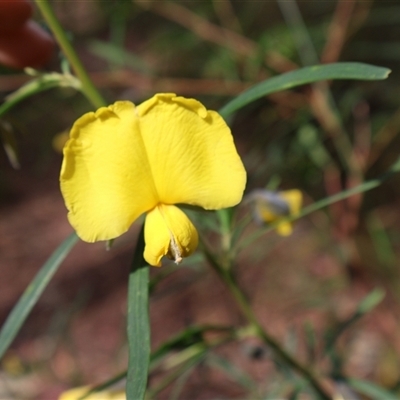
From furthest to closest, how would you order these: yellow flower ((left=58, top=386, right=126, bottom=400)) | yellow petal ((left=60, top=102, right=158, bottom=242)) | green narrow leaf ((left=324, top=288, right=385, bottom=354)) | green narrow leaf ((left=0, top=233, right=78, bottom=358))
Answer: green narrow leaf ((left=324, top=288, right=385, bottom=354)), yellow flower ((left=58, top=386, right=126, bottom=400)), green narrow leaf ((left=0, top=233, right=78, bottom=358)), yellow petal ((left=60, top=102, right=158, bottom=242))

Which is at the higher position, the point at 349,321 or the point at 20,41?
the point at 20,41

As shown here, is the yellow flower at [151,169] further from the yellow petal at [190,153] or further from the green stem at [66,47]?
the green stem at [66,47]

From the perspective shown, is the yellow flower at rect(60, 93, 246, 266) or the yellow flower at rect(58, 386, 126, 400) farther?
the yellow flower at rect(58, 386, 126, 400)

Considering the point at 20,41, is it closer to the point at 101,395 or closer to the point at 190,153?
the point at 190,153

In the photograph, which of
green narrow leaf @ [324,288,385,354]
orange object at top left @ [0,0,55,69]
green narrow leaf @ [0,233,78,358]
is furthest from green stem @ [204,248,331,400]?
orange object at top left @ [0,0,55,69]

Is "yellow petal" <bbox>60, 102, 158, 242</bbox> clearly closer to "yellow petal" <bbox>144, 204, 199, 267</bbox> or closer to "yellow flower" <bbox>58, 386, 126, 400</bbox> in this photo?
"yellow petal" <bbox>144, 204, 199, 267</bbox>

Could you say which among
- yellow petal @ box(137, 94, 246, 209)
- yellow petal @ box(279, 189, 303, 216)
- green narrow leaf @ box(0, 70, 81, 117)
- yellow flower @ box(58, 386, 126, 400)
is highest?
green narrow leaf @ box(0, 70, 81, 117)

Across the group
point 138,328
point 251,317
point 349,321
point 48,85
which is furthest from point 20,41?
point 349,321
